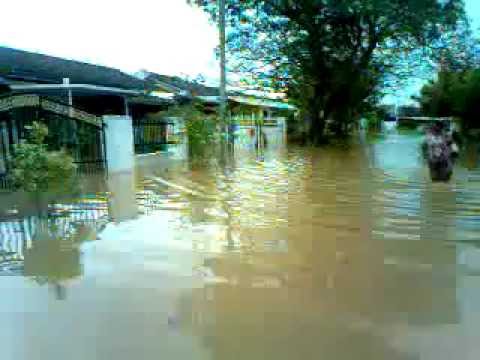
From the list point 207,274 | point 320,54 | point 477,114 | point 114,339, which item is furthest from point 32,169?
point 477,114

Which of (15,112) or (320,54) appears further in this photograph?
(320,54)

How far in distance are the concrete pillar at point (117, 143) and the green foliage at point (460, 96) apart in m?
16.0

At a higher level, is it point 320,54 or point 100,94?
point 320,54

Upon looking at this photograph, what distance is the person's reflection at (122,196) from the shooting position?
7953mm

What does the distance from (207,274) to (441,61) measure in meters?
23.1

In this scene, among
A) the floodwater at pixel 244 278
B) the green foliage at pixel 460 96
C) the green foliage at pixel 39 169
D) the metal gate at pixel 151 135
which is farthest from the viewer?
the green foliage at pixel 460 96

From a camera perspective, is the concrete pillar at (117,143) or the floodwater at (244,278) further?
the concrete pillar at (117,143)

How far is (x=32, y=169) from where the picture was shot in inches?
308

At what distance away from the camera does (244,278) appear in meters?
4.83

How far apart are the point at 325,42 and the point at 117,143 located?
13.9 meters

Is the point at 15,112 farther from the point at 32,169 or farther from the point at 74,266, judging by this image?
the point at 74,266

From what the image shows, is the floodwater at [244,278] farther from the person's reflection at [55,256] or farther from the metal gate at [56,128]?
the metal gate at [56,128]

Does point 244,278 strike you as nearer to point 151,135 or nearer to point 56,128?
point 56,128

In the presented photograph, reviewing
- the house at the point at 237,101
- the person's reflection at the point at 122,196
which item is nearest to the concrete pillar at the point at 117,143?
the person's reflection at the point at 122,196
